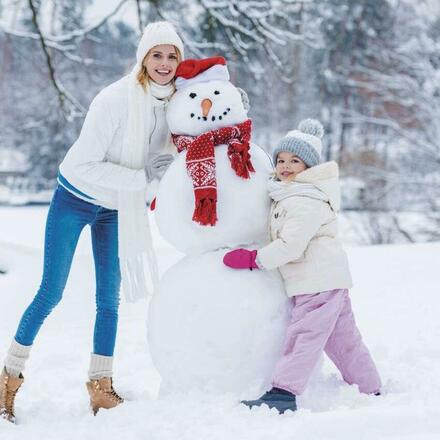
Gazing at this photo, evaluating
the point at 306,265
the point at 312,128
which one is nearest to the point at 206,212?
the point at 306,265

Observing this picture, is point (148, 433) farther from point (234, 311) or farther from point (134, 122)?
point (134, 122)

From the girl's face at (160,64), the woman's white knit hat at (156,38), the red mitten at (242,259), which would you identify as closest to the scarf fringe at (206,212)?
the red mitten at (242,259)

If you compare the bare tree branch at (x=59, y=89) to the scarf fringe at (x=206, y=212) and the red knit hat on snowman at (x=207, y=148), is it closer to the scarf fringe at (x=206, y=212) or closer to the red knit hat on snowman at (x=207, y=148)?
the red knit hat on snowman at (x=207, y=148)

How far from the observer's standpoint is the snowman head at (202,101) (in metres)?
2.68

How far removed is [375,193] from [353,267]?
602 centimetres

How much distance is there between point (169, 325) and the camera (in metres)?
2.61

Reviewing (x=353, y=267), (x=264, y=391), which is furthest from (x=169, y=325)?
(x=353, y=267)

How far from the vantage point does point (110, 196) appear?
2.79 metres

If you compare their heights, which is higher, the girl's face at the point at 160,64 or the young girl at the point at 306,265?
the girl's face at the point at 160,64

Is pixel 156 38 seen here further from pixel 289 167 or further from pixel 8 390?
pixel 8 390

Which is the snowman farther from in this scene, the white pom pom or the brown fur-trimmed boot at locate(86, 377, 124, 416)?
the brown fur-trimmed boot at locate(86, 377, 124, 416)

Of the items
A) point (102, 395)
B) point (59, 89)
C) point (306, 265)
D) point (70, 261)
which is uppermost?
point (59, 89)

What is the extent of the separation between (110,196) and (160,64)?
61 centimetres

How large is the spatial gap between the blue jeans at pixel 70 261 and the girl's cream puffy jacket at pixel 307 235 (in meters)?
0.77
